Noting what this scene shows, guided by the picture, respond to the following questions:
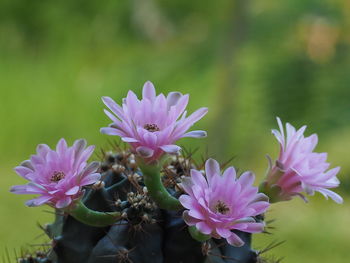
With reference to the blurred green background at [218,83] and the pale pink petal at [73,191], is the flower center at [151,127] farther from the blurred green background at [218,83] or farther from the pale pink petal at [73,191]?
the blurred green background at [218,83]

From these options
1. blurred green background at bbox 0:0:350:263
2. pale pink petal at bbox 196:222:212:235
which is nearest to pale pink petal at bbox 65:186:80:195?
pale pink petal at bbox 196:222:212:235

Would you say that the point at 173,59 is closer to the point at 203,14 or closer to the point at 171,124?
the point at 203,14

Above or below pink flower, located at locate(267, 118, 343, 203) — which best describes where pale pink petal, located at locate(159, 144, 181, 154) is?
above

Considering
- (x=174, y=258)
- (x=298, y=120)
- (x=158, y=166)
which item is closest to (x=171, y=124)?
(x=158, y=166)

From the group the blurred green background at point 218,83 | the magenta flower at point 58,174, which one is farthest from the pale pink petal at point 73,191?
the blurred green background at point 218,83

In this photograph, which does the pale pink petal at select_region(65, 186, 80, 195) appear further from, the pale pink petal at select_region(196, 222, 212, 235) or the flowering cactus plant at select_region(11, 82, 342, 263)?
the pale pink petal at select_region(196, 222, 212, 235)

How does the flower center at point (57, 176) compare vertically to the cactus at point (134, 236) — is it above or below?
above

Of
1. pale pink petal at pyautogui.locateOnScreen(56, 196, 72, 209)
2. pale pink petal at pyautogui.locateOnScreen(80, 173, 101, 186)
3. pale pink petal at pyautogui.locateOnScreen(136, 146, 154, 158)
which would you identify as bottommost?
pale pink petal at pyautogui.locateOnScreen(56, 196, 72, 209)
